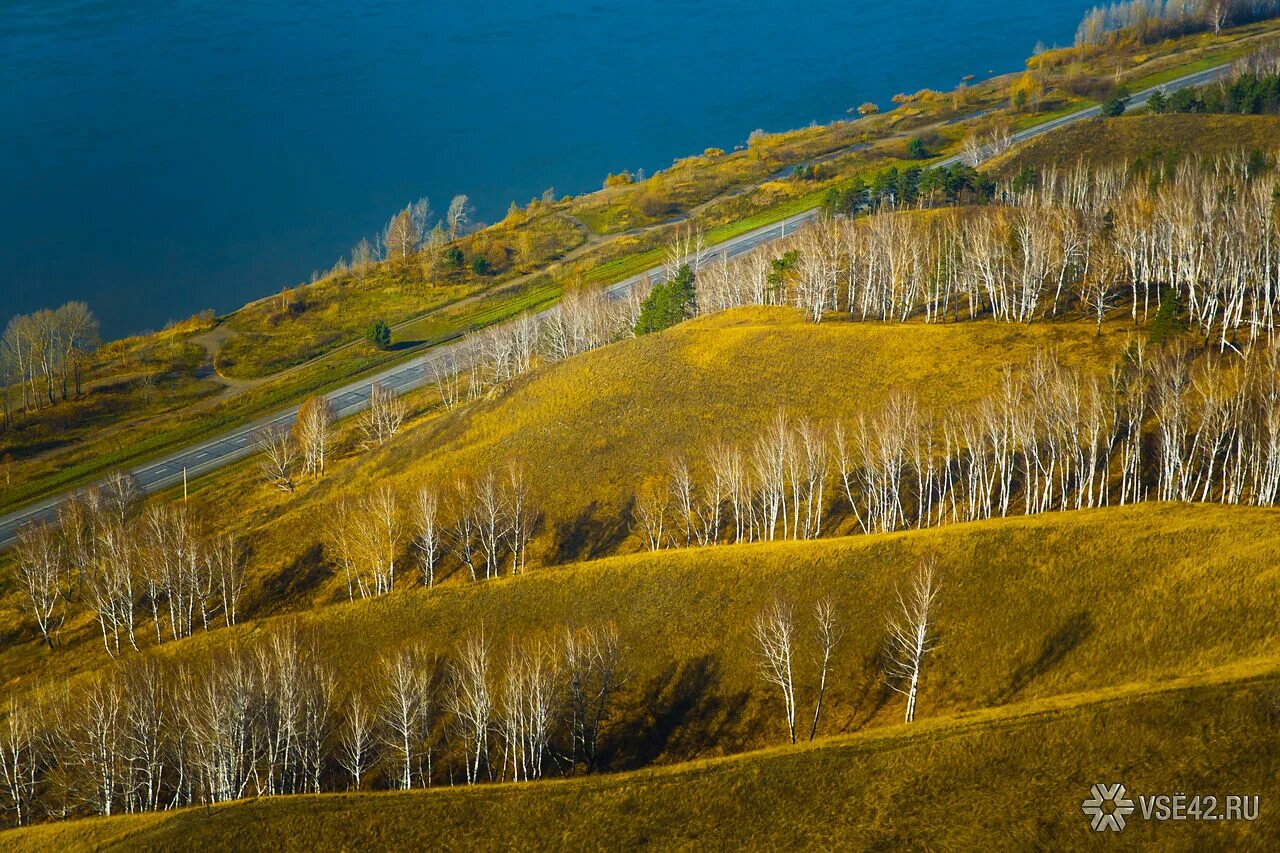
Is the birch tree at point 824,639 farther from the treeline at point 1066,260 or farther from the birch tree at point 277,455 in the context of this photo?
the birch tree at point 277,455

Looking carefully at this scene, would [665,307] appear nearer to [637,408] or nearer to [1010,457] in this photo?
[637,408]

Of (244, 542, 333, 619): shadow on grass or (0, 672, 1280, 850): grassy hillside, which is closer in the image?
(0, 672, 1280, 850): grassy hillside

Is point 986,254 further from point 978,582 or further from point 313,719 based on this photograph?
point 313,719

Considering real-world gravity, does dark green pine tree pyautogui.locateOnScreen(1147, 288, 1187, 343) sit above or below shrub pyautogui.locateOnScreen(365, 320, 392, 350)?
above

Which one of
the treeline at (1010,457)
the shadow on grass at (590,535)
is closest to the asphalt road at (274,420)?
the shadow on grass at (590,535)

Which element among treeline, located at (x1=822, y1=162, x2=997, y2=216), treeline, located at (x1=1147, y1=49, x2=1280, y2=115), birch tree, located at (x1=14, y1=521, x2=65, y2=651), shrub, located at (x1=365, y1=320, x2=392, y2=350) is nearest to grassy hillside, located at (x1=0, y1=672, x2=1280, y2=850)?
birch tree, located at (x1=14, y1=521, x2=65, y2=651)

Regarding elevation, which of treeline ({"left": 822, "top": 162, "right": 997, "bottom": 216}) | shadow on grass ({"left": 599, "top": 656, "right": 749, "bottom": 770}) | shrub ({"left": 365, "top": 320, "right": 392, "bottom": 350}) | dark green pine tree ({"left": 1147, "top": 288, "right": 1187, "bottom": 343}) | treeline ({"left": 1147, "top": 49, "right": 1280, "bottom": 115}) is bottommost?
shadow on grass ({"left": 599, "top": 656, "right": 749, "bottom": 770})

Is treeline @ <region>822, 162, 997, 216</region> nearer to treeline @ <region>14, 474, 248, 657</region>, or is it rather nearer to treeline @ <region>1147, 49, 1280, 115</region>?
treeline @ <region>1147, 49, 1280, 115</region>

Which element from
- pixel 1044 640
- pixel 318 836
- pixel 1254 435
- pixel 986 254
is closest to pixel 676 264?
pixel 986 254
